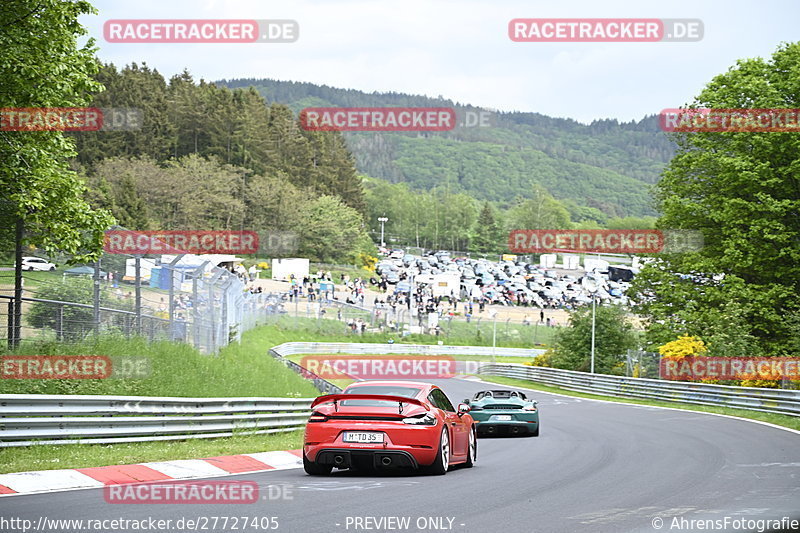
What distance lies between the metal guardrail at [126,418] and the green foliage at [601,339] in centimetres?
3219

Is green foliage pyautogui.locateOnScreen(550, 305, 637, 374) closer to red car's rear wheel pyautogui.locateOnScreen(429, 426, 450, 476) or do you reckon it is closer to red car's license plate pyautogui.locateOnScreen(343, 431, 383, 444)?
red car's rear wheel pyautogui.locateOnScreen(429, 426, 450, 476)

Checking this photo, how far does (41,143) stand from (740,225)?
97.1 ft

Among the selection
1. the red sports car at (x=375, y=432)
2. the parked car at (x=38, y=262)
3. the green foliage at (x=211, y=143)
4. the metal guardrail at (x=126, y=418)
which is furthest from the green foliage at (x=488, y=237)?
the red sports car at (x=375, y=432)

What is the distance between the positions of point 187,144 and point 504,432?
100752 millimetres

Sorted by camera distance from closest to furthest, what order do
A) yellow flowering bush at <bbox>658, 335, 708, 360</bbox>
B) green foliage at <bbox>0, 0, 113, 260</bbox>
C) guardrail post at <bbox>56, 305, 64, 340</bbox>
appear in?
guardrail post at <bbox>56, 305, 64, 340</bbox> < green foliage at <bbox>0, 0, 113, 260</bbox> < yellow flowering bush at <bbox>658, 335, 708, 360</bbox>

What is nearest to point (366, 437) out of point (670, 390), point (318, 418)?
point (318, 418)

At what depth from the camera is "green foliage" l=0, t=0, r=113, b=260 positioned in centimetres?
1864

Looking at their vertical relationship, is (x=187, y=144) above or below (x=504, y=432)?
above

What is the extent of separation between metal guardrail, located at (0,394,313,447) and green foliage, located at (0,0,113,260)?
3995mm

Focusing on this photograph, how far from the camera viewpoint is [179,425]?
53.6 ft

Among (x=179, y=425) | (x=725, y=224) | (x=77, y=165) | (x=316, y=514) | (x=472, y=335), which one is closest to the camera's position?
(x=316, y=514)

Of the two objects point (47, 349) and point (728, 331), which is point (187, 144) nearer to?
point (728, 331)

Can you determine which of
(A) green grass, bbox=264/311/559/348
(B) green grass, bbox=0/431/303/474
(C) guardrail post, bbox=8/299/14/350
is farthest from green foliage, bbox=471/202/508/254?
(B) green grass, bbox=0/431/303/474

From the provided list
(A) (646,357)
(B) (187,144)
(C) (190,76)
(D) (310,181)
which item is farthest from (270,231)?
(A) (646,357)
